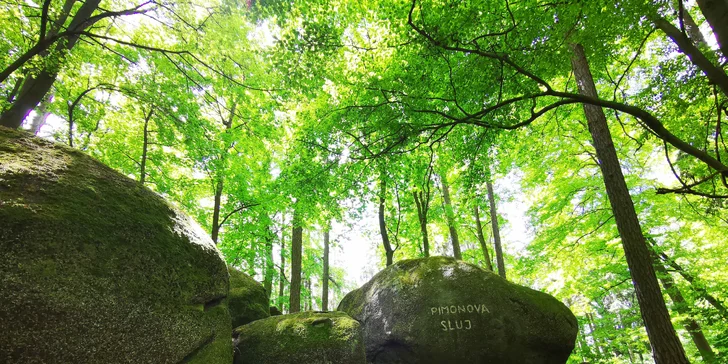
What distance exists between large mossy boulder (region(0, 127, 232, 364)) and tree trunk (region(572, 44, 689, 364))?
6.25 metres

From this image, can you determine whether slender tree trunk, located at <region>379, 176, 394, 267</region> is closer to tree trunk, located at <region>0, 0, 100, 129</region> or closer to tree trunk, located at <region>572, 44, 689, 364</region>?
tree trunk, located at <region>572, 44, 689, 364</region>

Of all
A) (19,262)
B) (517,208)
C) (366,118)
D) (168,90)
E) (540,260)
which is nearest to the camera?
(19,262)

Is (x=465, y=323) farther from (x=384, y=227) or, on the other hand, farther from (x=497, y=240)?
(x=497, y=240)

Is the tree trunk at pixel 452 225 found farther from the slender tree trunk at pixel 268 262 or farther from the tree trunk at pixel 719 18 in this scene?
the tree trunk at pixel 719 18

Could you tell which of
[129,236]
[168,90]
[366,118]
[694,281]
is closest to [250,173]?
[168,90]

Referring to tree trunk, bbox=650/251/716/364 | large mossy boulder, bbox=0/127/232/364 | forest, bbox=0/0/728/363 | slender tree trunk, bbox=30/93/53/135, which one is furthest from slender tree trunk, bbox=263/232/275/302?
tree trunk, bbox=650/251/716/364

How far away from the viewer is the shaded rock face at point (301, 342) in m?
4.10

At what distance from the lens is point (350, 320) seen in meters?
4.71

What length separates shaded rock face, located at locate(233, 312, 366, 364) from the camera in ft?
13.5

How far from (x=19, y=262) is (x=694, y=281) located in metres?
12.7

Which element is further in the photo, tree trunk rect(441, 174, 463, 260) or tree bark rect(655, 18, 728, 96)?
tree trunk rect(441, 174, 463, 260)

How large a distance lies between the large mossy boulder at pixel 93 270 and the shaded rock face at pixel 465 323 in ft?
11.6

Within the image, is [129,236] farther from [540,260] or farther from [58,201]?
[540,260]

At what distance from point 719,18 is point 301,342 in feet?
20.5
